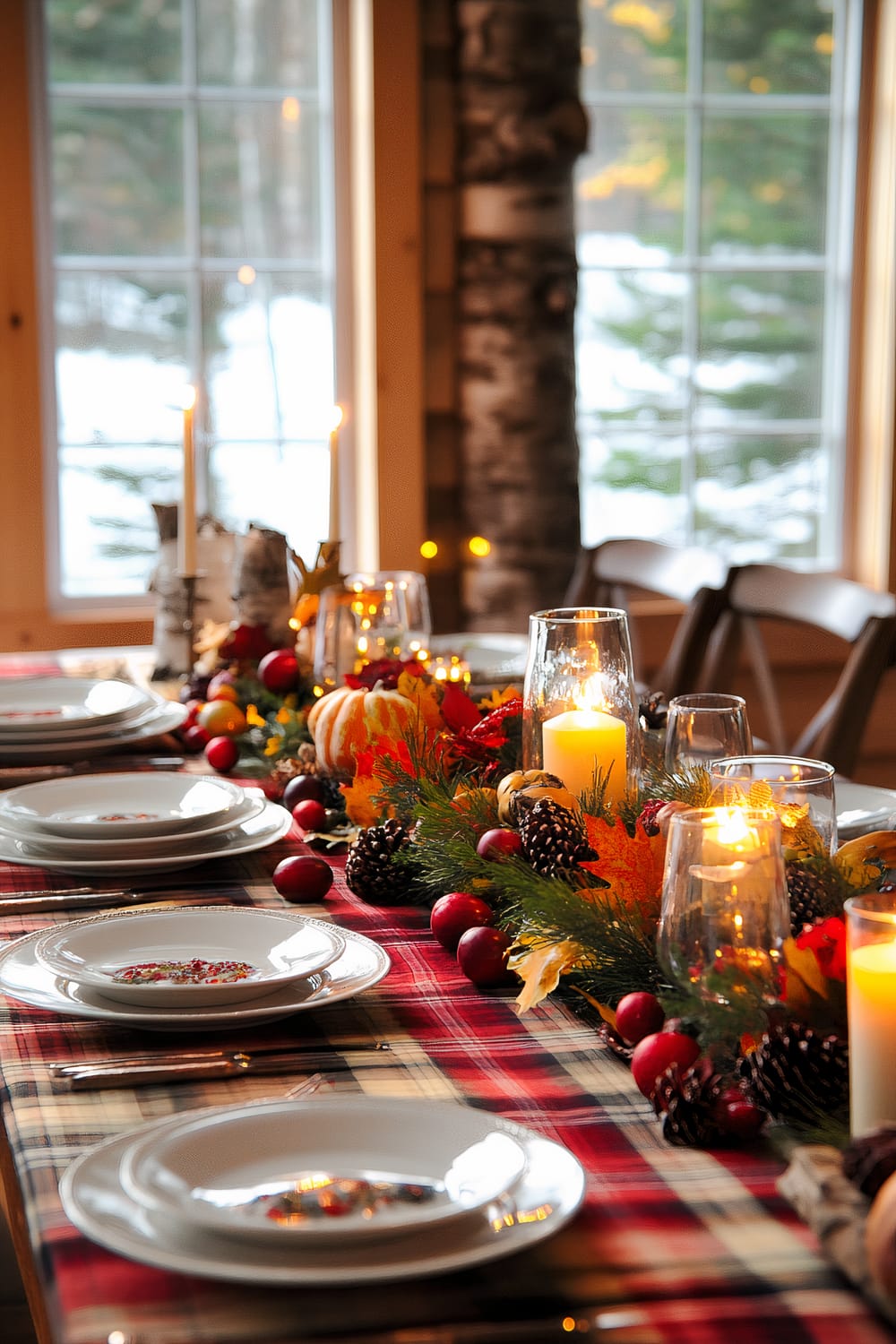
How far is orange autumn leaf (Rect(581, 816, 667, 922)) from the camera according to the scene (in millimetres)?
838

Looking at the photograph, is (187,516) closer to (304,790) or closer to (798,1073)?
(304,790)

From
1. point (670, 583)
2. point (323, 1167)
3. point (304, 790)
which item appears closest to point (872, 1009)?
point (323, 1167)

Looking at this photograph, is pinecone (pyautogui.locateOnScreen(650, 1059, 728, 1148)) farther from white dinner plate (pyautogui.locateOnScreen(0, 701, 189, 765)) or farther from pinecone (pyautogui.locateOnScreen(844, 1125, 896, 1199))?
white dinner plate (pyautogui.locateOnScreen(0, 701, 189, 765))

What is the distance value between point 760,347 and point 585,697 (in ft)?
7.97

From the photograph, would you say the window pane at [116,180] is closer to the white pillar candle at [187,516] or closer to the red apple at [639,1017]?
the white pillar candle at [187,516]

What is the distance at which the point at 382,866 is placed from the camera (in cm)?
106

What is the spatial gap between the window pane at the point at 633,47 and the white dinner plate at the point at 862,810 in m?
2.21

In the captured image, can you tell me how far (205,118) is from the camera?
9.53 ft

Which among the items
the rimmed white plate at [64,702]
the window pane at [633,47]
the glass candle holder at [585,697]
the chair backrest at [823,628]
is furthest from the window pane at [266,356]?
the glass candle holder at [585,697]

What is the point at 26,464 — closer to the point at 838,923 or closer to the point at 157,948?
the point at 157,948

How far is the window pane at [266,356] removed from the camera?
2.98 metres

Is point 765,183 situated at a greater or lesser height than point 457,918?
greater

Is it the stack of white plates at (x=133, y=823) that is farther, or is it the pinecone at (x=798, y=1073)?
the stack of white plates at (x=133, y=823)

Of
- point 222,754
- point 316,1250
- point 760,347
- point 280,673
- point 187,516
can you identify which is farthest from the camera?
point 760,347
